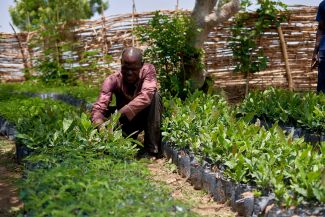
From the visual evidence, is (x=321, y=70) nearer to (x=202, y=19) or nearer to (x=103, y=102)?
(x=202, y=19)

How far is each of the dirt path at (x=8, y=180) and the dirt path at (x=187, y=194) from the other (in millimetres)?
1070

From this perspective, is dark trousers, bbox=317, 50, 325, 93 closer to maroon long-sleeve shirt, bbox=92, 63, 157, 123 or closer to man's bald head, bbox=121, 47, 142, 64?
maroon long-sleeve shirt, bbox=92, 63, 157, 123

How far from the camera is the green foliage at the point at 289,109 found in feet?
15.4

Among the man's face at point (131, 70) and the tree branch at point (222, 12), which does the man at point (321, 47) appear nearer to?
the tree branch at point (222, 12)

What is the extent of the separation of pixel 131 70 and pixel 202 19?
354 centimetres

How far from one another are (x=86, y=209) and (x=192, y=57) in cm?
547

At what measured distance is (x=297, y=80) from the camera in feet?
33.2

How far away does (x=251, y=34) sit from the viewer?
8984mm

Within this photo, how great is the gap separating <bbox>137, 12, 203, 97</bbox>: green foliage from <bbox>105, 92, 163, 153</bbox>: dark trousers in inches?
82.4

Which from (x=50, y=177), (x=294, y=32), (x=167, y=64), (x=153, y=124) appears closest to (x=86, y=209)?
(x=50, y=177)

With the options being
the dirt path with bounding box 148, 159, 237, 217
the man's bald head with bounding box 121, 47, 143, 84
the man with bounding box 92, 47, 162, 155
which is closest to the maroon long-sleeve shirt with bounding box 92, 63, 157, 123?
the man with bounding box 92, 47, 162, 155

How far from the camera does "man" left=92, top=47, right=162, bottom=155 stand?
4395 millimetres

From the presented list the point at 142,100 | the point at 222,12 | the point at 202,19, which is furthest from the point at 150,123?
the point at 222,12

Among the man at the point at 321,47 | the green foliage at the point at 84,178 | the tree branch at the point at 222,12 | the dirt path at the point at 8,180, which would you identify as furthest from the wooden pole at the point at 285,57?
the green foliage at the point at 84,178
